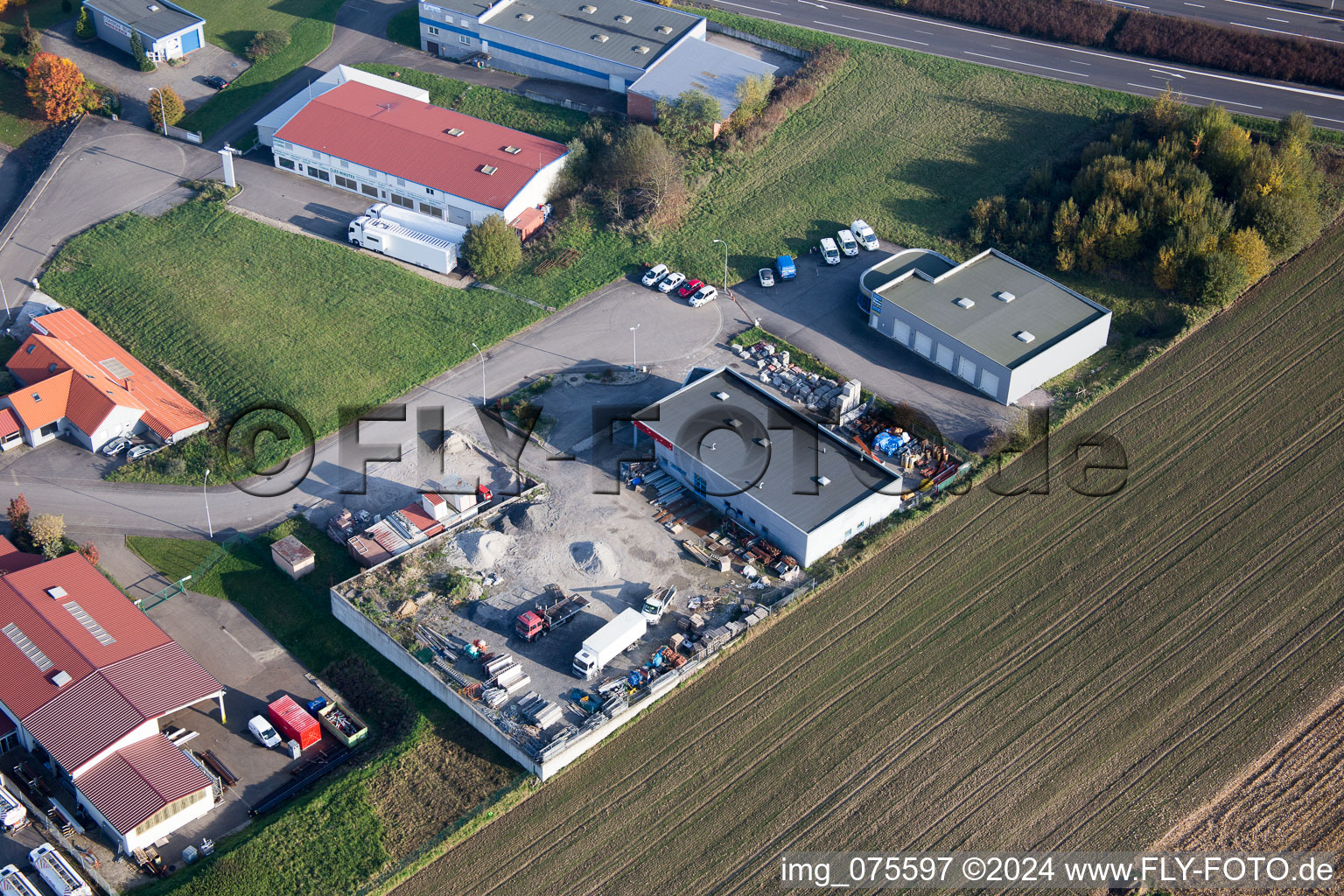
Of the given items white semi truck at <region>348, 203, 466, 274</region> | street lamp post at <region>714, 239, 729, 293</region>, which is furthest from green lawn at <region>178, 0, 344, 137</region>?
street lamp post at <region>714, 239, 729, 293</region>

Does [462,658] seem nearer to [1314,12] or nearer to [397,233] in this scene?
[397,233]

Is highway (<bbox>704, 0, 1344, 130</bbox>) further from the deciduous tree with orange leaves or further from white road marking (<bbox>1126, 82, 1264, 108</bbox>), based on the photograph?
the deciduous tree with orange leaves

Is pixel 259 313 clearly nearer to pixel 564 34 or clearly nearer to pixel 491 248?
pixel 491 248

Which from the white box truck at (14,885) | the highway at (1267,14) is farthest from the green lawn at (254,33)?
the highway at (1267,14)

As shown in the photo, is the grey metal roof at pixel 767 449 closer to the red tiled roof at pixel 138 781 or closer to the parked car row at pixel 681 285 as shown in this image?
the parked car row at pixel 681 285

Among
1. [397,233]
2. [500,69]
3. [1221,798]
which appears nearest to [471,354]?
[397,233]

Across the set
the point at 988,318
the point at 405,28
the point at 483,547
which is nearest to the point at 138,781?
the point at 483,547
